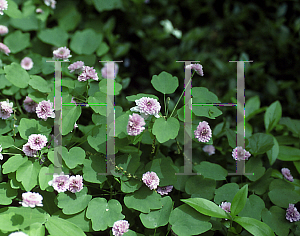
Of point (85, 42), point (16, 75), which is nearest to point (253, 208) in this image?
point (16, 75)

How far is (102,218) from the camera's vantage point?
3.12ft

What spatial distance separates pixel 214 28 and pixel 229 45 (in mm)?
234

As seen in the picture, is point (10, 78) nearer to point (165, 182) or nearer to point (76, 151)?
point (76, 151)

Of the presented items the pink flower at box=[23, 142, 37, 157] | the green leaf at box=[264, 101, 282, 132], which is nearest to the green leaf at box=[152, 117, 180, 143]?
the pink flower at box=[23, 142, 37, 157]

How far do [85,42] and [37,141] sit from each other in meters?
0.81

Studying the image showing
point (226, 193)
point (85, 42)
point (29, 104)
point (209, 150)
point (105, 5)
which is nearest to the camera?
point (226, 193)

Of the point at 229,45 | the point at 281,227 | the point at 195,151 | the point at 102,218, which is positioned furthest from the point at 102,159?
the point at 229,45

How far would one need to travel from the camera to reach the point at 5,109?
41.7 inches

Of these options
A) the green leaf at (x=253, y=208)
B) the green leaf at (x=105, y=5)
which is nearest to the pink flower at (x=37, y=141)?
the green leaf at (x=253, y=208)

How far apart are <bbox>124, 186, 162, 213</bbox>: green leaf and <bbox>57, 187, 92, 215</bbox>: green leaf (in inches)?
6.1

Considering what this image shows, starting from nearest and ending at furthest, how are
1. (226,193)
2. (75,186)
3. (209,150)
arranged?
(75,186), (226,193), (209,150)

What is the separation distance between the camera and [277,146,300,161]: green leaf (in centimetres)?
129

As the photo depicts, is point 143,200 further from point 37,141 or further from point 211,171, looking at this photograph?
point 37,141

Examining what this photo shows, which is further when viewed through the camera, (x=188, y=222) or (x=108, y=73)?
(x=108, y=73)
